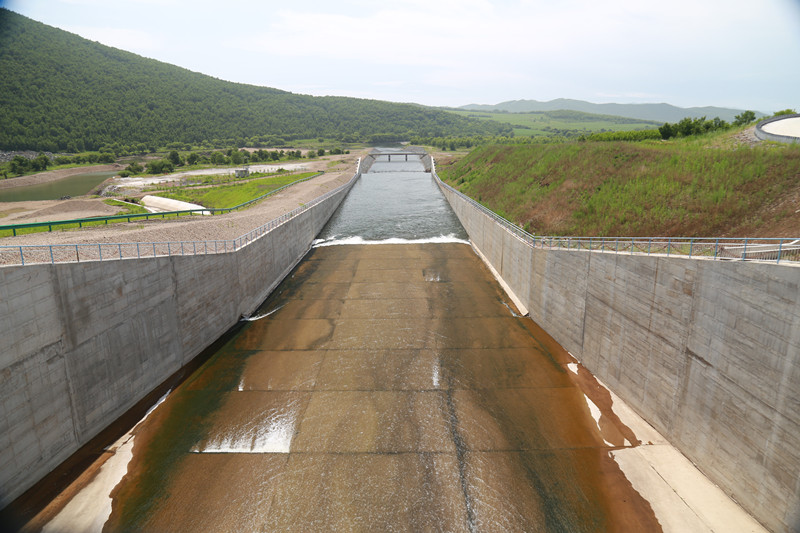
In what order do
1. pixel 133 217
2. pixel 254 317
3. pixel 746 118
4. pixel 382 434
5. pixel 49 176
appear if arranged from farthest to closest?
pixel 49 176 < pixel 746 118 < pixel 133 217 < pixel 254 317 < pixel 382 434

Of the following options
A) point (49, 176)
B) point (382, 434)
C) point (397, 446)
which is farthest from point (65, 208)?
point (49, 176)

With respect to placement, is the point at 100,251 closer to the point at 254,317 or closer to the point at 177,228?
the point at 254,317

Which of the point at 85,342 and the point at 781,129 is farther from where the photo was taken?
the point at 781,129

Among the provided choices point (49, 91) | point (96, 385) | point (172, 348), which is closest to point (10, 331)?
point (96, 385)

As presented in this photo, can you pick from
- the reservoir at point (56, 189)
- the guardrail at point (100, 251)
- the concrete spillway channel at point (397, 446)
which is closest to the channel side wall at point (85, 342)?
the guardrail at point (100, 251)

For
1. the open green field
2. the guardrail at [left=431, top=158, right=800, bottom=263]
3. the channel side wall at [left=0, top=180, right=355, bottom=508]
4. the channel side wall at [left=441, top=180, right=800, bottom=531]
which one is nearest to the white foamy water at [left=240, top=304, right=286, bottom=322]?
the channel side wall at [left=0, top=180, right=355, bottom=508]

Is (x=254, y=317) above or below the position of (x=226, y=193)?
below

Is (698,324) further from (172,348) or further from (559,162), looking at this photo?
(559,162)

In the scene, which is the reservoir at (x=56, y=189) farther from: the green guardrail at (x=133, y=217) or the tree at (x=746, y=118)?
the tree at (x=746, y=118)
